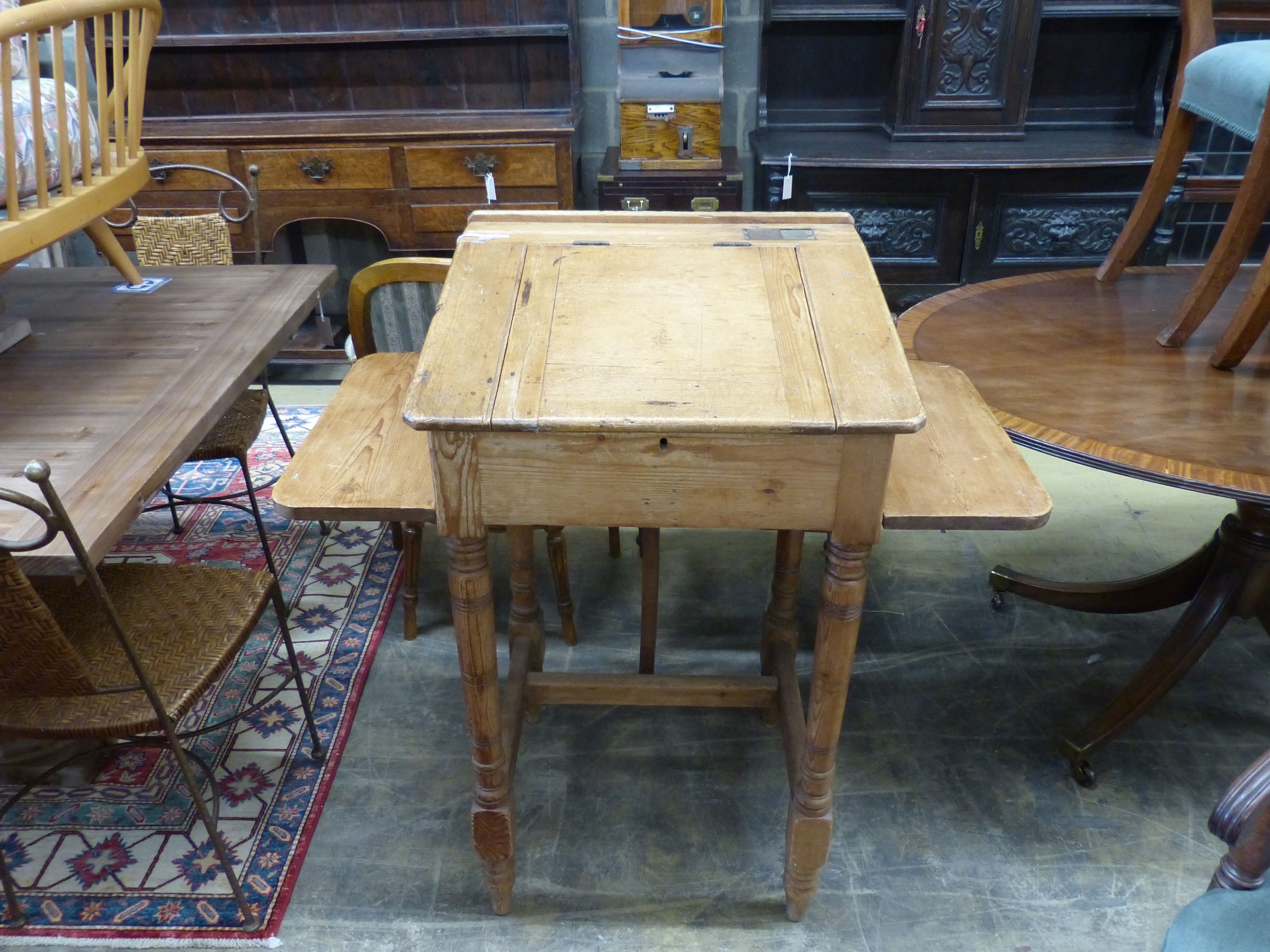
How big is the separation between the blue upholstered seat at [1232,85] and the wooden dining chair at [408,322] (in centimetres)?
148

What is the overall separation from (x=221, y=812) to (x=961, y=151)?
2.85m

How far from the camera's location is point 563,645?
83.8 inches

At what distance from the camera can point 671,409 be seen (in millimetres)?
1029

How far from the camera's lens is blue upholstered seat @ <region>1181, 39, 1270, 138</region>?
156 cm

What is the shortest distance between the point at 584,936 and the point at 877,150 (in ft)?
8.45

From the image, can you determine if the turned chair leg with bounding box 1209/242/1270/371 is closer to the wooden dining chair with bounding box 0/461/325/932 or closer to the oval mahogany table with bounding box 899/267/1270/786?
the oval mahogany table with bounding box 899/267/1270/786

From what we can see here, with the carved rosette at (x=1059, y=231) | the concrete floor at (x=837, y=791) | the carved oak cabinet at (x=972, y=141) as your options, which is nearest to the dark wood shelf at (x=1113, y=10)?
the carved oak cabinet at (x=972, y=141)

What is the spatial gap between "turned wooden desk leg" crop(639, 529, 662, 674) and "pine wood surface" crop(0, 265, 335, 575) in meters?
0.77

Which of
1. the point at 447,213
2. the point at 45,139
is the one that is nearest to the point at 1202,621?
the point at 45,139

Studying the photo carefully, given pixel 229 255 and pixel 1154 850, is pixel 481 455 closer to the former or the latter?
pixel 1154 850

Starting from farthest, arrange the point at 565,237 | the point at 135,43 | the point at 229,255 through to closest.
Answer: the point at 229,255
the point at 135,43
the point at 565,237

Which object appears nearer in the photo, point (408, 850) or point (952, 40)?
point (408, 850)

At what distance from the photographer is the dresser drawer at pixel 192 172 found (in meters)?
3.02

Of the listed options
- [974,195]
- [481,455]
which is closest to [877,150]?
[974,195]
